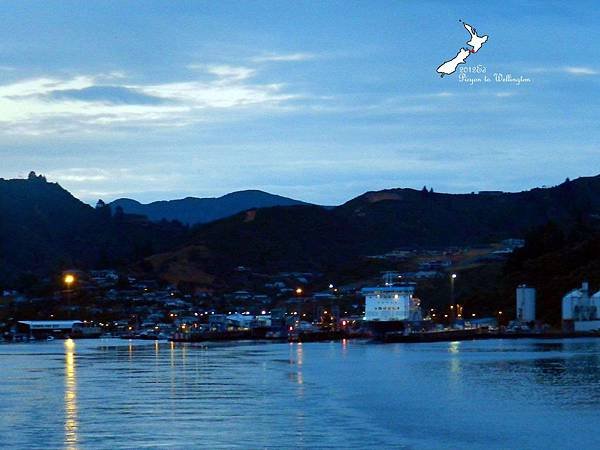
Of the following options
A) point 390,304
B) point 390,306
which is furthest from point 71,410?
point 390,306

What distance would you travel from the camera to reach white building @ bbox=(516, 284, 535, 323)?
12594 cm

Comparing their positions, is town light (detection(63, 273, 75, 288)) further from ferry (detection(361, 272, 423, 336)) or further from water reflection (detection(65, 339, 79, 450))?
water reflection (detection(65, 339, 79, 450))

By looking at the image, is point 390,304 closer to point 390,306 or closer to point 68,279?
point 390,306

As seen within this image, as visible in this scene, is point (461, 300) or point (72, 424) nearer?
point (72, 424)

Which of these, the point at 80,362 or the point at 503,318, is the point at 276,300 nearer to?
the point at 503,318

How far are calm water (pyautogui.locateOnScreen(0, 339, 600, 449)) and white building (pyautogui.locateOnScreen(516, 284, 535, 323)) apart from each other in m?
58.0

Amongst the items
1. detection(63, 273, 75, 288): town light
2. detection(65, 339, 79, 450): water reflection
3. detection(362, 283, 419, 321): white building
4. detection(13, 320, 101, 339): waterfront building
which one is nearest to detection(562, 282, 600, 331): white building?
detection(362, 283, 419, 321): white building

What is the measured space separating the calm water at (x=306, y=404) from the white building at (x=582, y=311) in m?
49.7

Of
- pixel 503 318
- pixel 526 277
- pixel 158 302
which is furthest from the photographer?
pixel 158 302

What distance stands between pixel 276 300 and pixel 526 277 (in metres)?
56.8

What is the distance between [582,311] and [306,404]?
3231 inches

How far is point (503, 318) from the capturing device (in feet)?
430

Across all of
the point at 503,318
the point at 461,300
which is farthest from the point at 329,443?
the point at 461,300

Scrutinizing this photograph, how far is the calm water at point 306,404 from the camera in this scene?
3198cm
